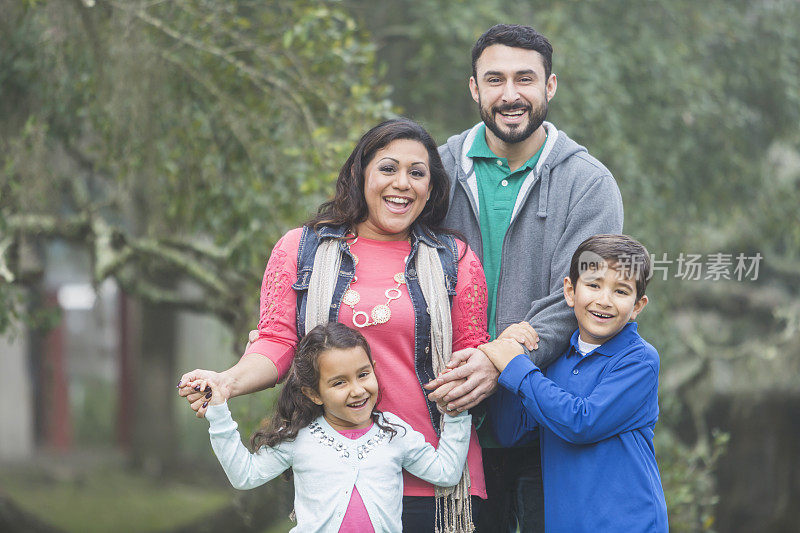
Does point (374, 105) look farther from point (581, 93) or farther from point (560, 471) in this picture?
point (560, 471)

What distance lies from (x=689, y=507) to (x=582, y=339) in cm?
315

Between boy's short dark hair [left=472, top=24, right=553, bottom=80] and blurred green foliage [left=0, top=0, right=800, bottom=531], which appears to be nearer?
boy's short dark hair [left=472, top=24, right=553, bottom=80]

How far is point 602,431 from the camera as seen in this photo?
2150 millimetres

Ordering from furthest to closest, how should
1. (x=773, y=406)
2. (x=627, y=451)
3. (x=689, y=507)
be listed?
(x=773, y=406) → (x=689, y=507) → (x=627, y=451)

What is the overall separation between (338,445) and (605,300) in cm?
75

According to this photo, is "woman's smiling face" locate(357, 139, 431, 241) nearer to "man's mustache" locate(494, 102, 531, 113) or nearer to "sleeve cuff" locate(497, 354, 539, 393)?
"man's mustache" locate(494, 102, 531, 113)

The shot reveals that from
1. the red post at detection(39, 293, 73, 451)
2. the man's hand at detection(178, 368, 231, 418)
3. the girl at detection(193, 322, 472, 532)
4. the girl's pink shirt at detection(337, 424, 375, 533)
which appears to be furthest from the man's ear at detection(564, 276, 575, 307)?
the red post at detection(39, 293, 73, 451)

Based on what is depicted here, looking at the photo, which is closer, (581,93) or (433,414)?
(433,414)

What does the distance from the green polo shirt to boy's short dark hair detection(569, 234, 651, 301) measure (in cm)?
30

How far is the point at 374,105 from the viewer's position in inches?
158

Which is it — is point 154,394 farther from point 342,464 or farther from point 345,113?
point 342,464

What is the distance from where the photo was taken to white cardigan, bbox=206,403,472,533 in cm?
216

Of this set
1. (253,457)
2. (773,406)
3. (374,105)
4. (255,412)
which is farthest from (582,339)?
(773,406)

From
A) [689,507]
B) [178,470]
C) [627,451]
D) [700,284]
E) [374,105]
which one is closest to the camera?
[627,451]
